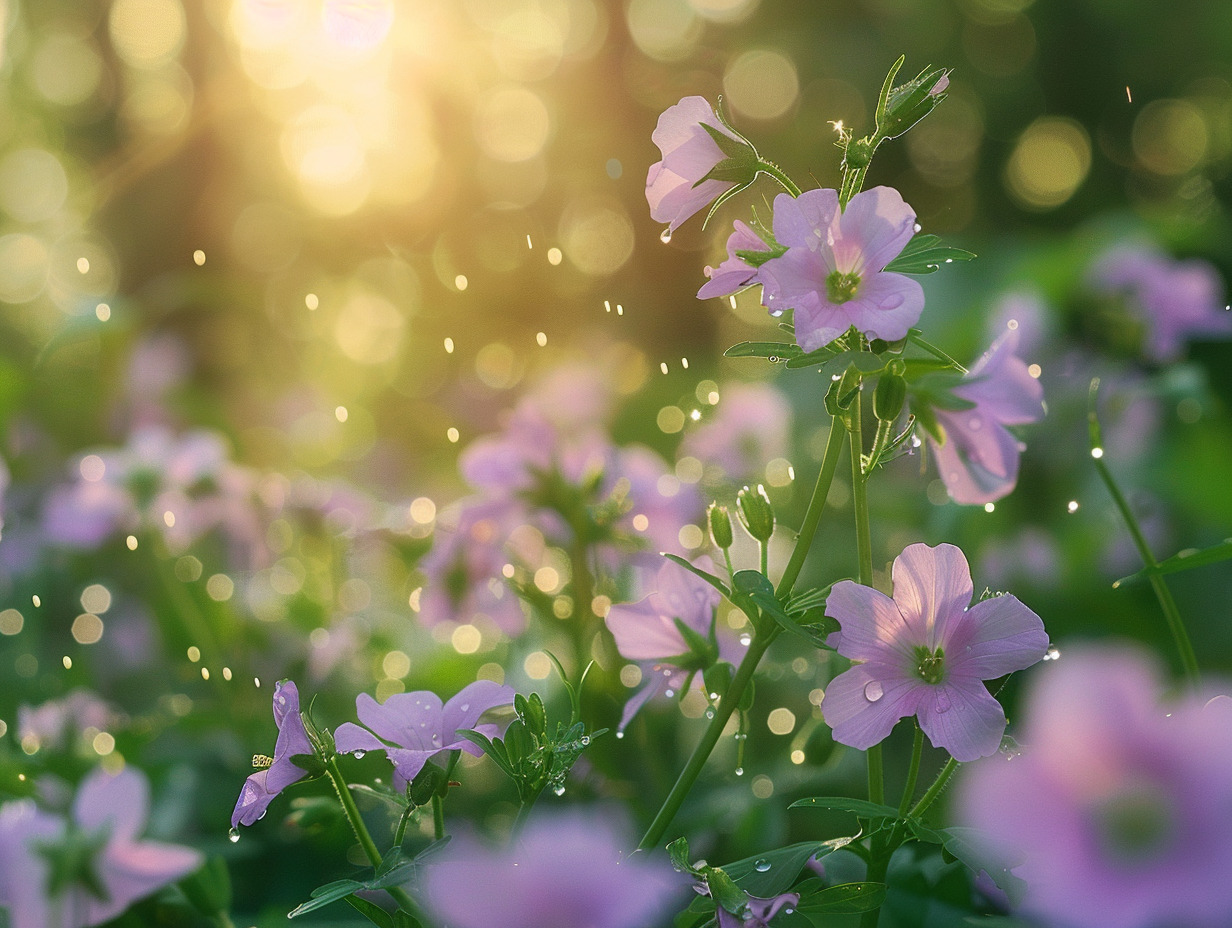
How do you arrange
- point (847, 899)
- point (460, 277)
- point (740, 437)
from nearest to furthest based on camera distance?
point (847, 899)
point (460, 277)
point (740, 437)

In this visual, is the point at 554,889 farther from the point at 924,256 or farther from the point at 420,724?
the point at 924,256

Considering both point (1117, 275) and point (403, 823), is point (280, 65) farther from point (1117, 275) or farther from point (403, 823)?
point (403, 823)

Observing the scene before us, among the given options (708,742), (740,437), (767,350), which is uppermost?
(767,350)

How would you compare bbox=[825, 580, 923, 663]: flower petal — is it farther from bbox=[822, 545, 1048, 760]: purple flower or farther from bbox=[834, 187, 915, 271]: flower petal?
bbox=[834, 187, 915, 271]: flower petal

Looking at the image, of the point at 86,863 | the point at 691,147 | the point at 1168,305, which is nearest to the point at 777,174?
the point at 691,147

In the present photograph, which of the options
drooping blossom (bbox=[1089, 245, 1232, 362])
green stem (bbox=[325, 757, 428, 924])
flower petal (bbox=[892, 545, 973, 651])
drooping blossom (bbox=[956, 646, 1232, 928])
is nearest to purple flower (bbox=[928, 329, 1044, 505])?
flower petal (bbox=[892, 545, 973, 651])

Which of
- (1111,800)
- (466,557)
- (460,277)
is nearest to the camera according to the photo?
(1111,800)

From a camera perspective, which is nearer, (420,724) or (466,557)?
(420,724)
